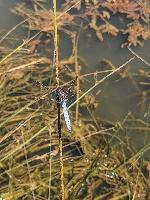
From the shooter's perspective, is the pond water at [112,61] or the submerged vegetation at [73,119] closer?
the submerged vegetation at [73,119]

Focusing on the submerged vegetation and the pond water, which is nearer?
the submerged vegetation

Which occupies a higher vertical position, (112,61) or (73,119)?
(112,61)

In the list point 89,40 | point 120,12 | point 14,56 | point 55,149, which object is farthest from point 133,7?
point 55,149

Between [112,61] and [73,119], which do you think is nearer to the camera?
[73,119]

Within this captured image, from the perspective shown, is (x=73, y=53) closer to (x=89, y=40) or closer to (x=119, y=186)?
(x=89, y=40)
